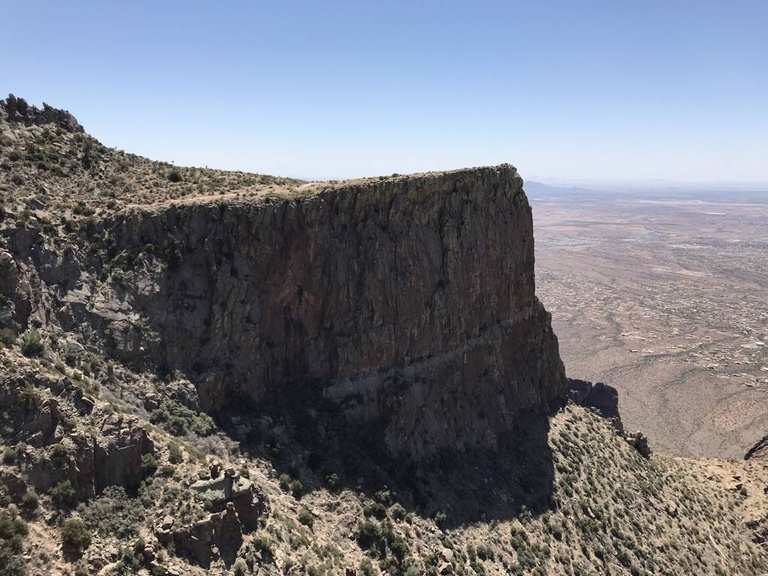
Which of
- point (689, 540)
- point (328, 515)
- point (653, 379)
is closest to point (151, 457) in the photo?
point (328, 515)

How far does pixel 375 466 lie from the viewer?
35375 millimetres

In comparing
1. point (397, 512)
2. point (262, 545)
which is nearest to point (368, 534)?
point (397, 512)

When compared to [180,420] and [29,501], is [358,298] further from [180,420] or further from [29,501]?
[29,501]

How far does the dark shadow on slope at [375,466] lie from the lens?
3228cm

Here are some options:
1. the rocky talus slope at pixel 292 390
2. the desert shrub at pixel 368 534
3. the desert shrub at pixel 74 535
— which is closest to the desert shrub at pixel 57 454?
the rocky talus slope at pixel 292 390

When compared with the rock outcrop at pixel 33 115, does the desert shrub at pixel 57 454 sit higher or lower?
lower

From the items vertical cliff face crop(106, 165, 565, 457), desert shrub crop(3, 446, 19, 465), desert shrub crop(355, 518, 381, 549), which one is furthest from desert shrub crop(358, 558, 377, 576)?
desert shrub crop(3, 446, 19, 465)

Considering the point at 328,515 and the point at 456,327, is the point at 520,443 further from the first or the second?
the point at 328,515

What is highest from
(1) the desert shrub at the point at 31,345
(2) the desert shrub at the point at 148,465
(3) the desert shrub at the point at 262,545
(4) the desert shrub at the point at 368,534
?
(1) the desert shrub at the point at 31,345

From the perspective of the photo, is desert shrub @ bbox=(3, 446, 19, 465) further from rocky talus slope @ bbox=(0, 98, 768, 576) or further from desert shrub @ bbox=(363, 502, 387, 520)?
desert shrub @ bbox=(363, 502, 387, 520)

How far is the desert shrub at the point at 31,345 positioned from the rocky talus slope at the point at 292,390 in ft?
0.56

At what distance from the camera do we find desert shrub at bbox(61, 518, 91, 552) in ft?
60.5

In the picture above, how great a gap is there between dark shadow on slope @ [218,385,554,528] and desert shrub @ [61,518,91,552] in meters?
12.1

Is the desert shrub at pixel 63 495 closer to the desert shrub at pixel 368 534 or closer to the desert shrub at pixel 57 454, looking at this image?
the desert shrub at pixel 57 454
